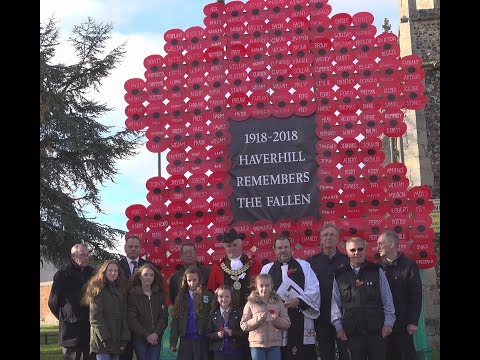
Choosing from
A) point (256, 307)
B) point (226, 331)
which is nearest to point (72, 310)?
point (226, 331)

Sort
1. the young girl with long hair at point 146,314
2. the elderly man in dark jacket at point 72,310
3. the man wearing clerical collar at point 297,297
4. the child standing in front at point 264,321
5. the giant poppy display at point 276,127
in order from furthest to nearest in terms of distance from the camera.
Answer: the giant poppy display at point 276,127
the elderly man in dark jacket at point 72,310
the young girl with long hair at point 146,314
the man wearing clerical collar at point 297,297
the child standing in front at point 264,321

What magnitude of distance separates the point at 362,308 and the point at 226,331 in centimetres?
136

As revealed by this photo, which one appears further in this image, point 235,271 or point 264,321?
point 235,271

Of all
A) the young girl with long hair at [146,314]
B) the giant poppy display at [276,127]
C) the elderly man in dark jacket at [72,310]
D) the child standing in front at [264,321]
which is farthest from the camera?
the giant poppy display at [276,127]

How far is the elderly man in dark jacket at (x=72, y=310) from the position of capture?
7.27 m

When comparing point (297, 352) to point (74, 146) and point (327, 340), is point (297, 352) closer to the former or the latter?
point (327, 340)

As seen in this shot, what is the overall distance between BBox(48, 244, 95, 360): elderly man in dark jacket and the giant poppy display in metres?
1.61

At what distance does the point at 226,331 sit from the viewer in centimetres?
668

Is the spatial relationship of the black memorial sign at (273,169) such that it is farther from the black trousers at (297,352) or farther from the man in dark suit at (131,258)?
the black trousers at (297,352)

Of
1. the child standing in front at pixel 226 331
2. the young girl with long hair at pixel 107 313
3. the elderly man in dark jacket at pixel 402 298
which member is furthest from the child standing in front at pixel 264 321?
the young girl with long hair at pixel 107 313

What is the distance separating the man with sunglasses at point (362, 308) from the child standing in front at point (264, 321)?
584 millimetres

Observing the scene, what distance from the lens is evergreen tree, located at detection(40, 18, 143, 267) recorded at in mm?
13414
